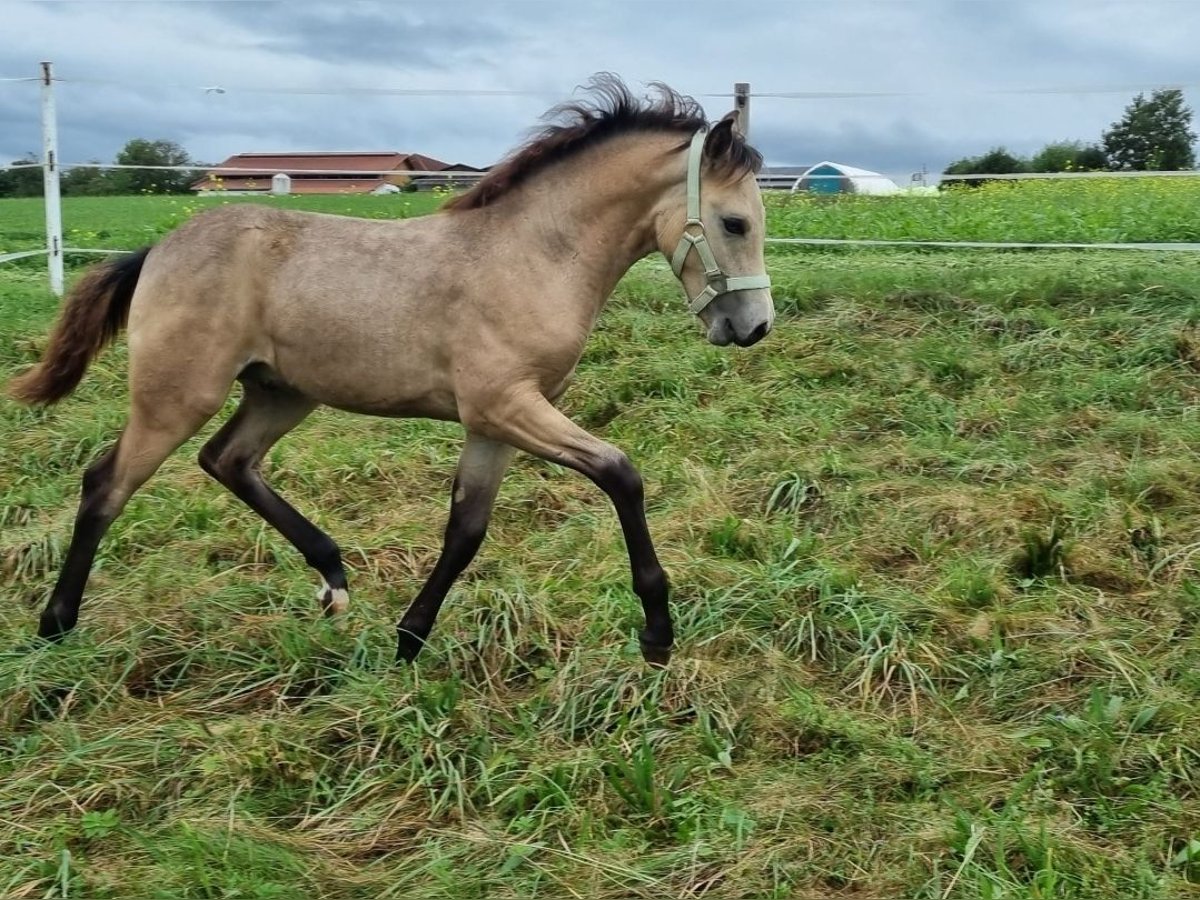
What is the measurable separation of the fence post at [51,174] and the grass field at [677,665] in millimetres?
2970

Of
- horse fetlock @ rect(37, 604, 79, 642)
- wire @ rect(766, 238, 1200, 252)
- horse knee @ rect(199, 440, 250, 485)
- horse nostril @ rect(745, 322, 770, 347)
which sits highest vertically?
wire @ rect(766, 238, 1200, 252)

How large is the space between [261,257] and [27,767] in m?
2.03

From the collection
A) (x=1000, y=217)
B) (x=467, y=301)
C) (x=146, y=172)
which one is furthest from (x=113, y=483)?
(x=146, y=172)

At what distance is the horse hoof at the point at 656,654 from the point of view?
163 inches

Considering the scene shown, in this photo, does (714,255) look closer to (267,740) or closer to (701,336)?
(267,740)

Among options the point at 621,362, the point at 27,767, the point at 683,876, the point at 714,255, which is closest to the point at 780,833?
the point at 683,876

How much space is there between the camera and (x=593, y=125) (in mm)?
4551

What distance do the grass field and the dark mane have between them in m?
1.62

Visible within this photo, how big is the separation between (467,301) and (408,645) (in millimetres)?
1307

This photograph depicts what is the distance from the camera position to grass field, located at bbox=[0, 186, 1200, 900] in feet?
10.8

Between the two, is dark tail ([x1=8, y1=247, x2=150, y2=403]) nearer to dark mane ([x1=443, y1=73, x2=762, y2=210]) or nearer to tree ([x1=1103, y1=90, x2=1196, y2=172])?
dark mane ([x1=443, y1=73, x2=762, y2=210])

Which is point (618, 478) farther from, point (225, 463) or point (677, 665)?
point (225, 463)

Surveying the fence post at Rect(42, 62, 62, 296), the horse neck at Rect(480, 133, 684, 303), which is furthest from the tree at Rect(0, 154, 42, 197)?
the horse neck at Rect(480, 133, 684, 303)

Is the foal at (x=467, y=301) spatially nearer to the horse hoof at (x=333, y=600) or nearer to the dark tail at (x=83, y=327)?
the horse hoof at (x=333, y=600)
